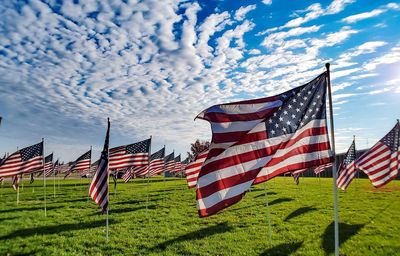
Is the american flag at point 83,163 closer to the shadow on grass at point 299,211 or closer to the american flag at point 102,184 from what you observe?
the american flag at point 102,184

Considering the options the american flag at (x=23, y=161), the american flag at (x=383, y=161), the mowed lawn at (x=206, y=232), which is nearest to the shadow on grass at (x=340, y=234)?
the mowed lawn at (x=206, y=232)

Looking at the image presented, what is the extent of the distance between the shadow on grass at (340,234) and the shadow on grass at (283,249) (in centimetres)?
94

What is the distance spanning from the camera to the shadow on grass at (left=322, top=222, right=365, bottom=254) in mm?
10442

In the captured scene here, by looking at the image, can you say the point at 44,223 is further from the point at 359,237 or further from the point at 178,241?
the point at 359,237

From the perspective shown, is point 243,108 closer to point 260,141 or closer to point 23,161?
point 260,141

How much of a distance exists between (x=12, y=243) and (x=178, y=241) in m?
6.39

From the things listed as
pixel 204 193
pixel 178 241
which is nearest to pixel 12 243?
pixel 178 241

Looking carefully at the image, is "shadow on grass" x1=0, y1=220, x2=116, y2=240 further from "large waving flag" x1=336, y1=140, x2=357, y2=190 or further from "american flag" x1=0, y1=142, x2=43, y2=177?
"large waving flag" x1=336, y1=140, x2=357, y2=190

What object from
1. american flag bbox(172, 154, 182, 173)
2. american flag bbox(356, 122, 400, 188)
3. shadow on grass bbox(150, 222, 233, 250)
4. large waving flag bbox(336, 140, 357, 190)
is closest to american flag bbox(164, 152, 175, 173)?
american flag bbox(172, 154, 182, 173)

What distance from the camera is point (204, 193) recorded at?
671 cm

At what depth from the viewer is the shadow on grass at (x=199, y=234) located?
449 inches

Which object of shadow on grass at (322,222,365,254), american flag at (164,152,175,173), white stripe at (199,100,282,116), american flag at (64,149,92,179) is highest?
white stripe at (199,100,282,116)

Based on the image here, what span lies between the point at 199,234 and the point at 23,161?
42.8ft

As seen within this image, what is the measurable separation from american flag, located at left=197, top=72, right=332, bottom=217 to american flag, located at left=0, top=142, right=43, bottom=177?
54.1 feet
